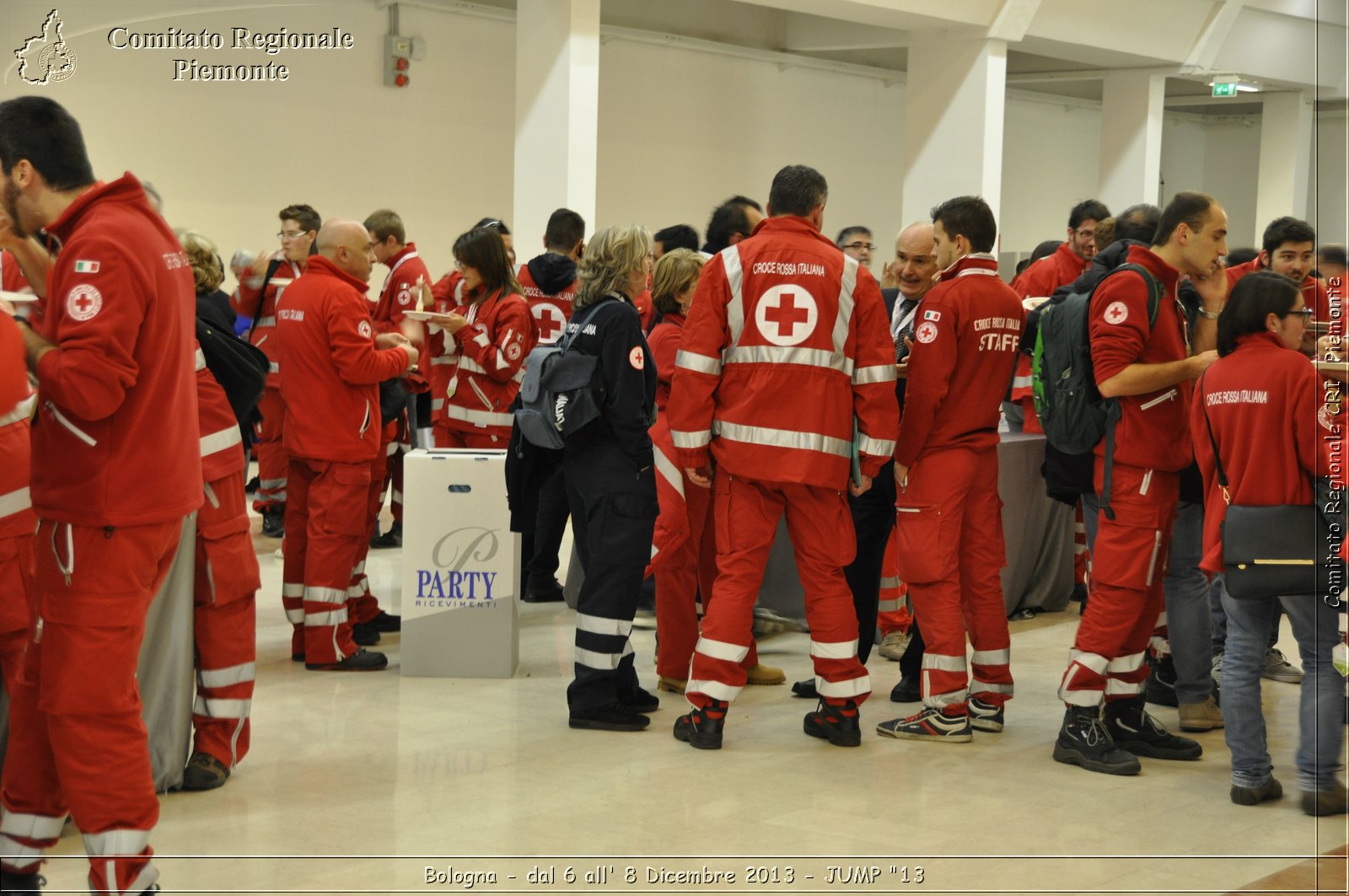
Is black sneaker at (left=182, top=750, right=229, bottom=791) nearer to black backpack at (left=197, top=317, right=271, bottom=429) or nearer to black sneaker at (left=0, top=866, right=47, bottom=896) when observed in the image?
black sneaker at (left=0, top=866, right=47, bottom=896)

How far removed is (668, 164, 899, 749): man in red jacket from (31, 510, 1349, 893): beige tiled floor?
37 cm

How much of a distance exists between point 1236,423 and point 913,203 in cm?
943

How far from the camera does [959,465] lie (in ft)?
Answer: 15.1

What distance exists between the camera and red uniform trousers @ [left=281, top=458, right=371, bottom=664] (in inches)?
209

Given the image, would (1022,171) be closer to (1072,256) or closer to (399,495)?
(1072,256)

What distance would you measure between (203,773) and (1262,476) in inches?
126

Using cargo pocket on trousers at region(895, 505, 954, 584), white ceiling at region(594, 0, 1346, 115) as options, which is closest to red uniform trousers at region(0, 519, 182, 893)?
cargo pocket on trousers at region(895, 505, 954, 584)

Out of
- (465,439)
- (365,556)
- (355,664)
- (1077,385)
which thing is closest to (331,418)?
(365,556)

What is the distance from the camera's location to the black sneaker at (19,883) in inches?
121

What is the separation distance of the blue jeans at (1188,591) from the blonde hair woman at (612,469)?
177 cm

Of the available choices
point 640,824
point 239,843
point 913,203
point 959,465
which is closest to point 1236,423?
point 959,465

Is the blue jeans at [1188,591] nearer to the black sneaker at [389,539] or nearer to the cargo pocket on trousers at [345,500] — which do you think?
the cargo pocket on trousers at [345,500]

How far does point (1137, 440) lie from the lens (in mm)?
4324

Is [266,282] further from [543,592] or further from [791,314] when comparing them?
[791,314]
